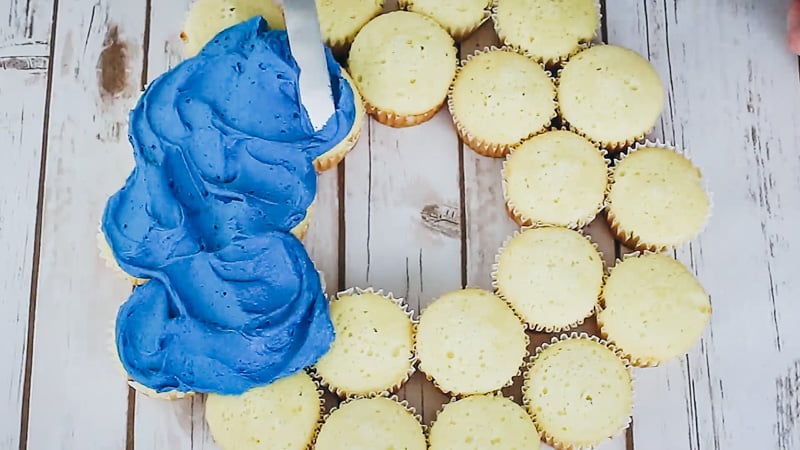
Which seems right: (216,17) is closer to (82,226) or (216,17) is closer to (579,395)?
(82,226)

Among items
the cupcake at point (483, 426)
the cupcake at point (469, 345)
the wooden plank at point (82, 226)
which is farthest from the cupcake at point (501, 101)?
the wooden plank at point (82, 226)

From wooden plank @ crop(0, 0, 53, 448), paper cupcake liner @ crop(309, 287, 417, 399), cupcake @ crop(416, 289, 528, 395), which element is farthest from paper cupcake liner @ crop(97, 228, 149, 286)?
cupcake @ crop(416, 289, 528, 395)

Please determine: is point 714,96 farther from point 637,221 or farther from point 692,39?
point 637,221

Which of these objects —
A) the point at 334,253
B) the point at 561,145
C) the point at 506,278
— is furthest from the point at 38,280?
the point at 561,145

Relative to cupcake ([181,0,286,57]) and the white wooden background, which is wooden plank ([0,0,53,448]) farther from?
cupcake ([181,0,286,57])

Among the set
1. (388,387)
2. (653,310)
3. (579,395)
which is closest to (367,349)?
(388,387)

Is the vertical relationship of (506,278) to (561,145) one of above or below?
below
